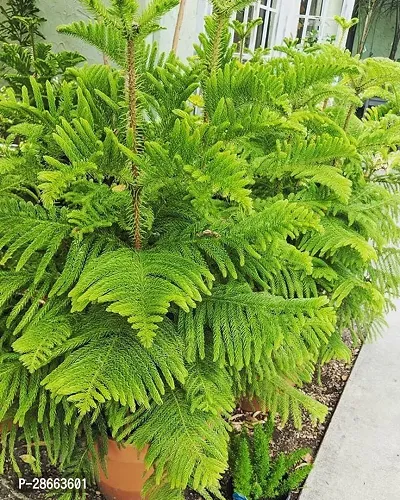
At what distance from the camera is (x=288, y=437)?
1.72 meters

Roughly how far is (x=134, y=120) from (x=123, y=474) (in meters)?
0.93

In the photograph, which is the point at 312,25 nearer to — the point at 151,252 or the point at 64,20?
the point at 64,20

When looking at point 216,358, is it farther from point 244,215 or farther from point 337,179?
point 337,179

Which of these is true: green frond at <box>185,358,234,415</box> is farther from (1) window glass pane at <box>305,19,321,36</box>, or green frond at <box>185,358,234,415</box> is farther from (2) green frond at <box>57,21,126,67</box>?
(1) window glass pane at <box>305,19,321,36</box>

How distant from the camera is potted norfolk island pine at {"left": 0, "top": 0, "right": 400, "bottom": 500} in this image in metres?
0.89

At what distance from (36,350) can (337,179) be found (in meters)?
0.75

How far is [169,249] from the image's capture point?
1059 mm

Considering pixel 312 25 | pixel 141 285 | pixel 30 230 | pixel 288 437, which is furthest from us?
pixel 312 25

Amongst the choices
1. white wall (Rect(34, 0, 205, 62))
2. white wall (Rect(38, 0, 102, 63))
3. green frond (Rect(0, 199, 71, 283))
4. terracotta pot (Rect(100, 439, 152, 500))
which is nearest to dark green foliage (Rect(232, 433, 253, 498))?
terracotta pot (Rect(100, 439, 152, 500))

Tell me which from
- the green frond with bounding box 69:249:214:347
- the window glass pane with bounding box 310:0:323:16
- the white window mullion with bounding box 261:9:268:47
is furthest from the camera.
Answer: the window glass pane with bounding box 310:0:323:16

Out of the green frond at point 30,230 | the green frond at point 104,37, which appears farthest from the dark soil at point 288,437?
the green frond at point 104,37

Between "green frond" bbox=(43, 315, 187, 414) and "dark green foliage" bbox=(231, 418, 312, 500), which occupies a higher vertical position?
"green frond" bbox=(43, 315, 187, 414)

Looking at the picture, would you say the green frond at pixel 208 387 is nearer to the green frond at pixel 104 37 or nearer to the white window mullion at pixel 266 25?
the green frond at pixel 104 37

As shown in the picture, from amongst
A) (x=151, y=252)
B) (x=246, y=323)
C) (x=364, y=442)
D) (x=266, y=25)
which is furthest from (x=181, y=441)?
(x=266, y=25)
